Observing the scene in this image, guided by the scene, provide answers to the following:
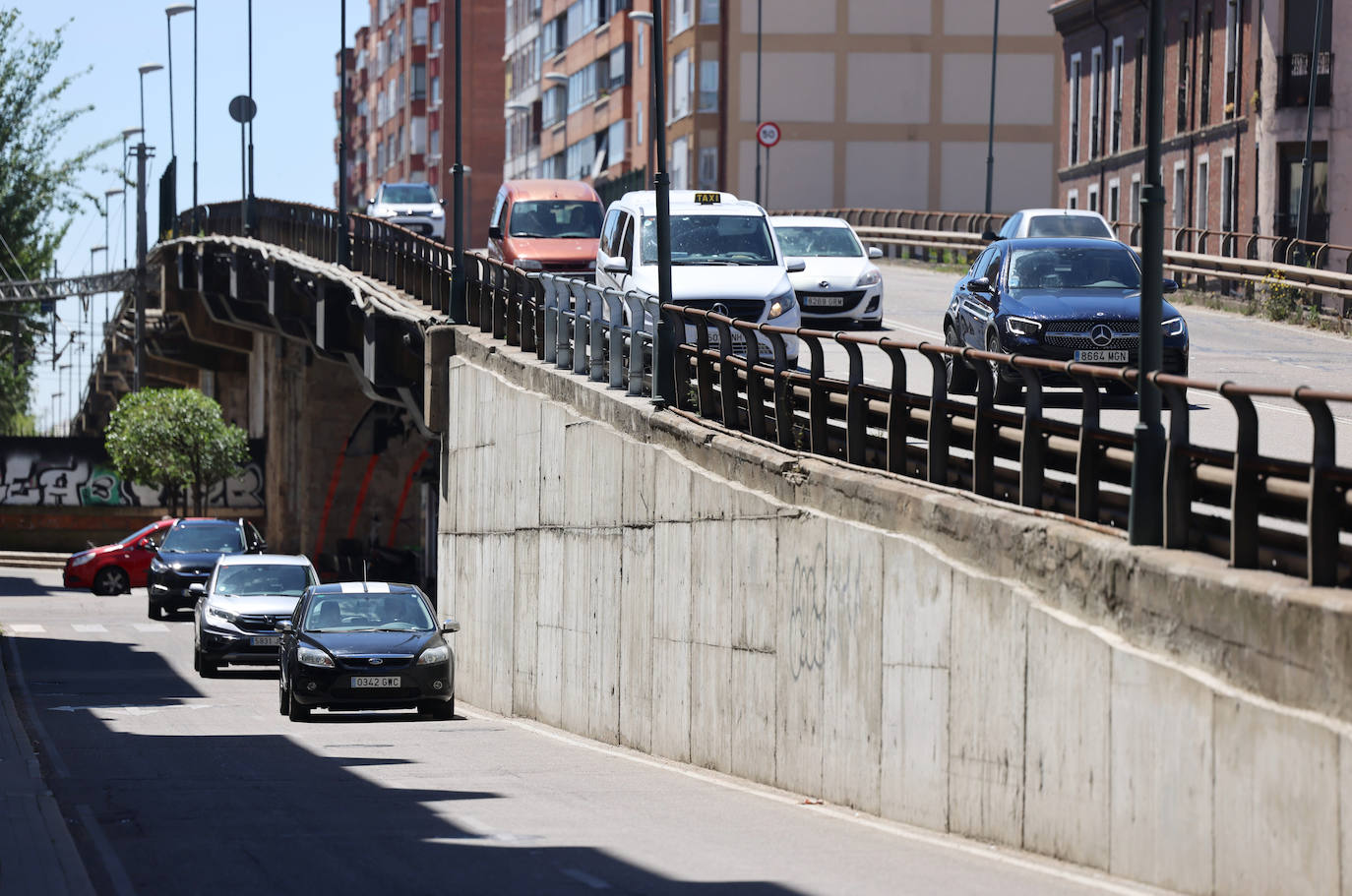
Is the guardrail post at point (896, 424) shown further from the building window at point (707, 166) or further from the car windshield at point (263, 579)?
the building window at point (707, 166)

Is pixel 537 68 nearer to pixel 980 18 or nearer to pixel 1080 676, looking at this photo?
pixel 980 18

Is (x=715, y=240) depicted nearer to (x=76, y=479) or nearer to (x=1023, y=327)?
(x=1023, y=327)

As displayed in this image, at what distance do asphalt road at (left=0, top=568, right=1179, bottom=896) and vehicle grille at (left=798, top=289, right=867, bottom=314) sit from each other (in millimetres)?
9913

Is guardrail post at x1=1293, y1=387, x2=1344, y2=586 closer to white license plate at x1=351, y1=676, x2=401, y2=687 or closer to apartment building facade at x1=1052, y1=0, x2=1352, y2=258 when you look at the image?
white license plate at x1=351, y1=676, x2=401, y2=687

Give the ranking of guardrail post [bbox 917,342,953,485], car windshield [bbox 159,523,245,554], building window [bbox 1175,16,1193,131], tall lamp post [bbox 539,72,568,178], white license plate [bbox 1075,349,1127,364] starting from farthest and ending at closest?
tall lamp post [bbox 539,72,568,178] → building window [bbox 1175,16,1193,131] → car windshield [bbox 159,523,245,554] → white license plate [bbox 1075,349,1127,364] → guardrail post [bbox 917,342,953,485]

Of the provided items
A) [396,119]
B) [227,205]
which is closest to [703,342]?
[227,205]

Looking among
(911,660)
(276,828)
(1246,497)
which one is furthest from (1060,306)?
(276,828)

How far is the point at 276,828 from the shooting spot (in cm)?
1290

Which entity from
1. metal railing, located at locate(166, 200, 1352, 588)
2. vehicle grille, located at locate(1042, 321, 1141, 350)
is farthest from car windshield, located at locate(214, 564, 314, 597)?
vehicle grille, located at locate(1042, 321, 1141, 350)

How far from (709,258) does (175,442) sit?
4238 centimetres

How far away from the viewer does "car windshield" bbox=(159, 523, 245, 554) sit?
42525 millimetres

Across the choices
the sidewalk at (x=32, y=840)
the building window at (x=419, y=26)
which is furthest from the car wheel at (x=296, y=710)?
the building window at (x=419, y=26)

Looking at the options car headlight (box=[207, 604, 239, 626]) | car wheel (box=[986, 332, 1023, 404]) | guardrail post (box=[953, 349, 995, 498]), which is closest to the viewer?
guardrail post (box=[953, 349, 995, 498])

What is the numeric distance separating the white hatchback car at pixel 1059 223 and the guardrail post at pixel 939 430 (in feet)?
75.0
